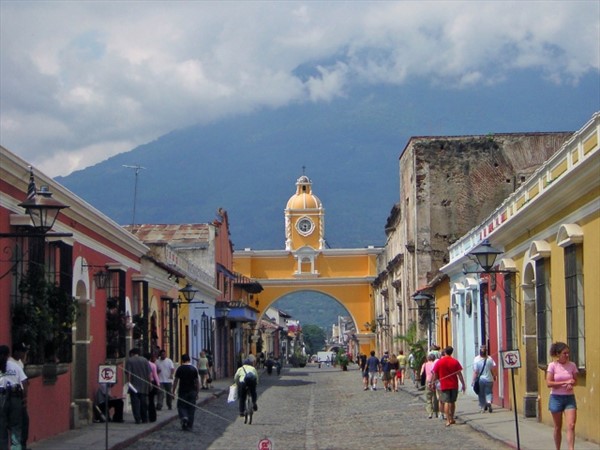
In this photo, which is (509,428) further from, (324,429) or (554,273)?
(324,429)

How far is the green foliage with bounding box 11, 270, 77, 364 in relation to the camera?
14953mm

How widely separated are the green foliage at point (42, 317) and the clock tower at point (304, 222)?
60951 mm

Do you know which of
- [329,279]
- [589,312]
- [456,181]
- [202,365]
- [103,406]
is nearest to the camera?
[589,312]

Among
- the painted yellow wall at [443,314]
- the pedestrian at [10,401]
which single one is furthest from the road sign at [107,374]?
the painted yellow wall at [443,314]

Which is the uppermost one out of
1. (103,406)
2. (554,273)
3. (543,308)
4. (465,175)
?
(465,175)

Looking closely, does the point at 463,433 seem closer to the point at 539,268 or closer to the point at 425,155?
the point at 539,268

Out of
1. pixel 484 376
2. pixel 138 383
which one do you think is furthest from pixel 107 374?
Answer: pixel 484 376

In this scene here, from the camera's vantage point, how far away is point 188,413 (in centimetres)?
1998

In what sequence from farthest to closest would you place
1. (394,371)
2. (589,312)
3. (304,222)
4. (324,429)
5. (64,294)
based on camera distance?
1. (304,222)
2. (394,371)
3. (324,429)
4. (64,294)
5. (589,312)

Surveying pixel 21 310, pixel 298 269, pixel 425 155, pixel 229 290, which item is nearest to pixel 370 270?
pixel 298 269

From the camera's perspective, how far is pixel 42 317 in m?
15.5

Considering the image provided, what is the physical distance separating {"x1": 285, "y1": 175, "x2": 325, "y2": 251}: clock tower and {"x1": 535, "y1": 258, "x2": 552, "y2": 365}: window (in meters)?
58.1

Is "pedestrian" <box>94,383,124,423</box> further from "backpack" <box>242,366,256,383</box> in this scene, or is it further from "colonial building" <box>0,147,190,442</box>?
"backpack" <box>242,366,256,383</box>

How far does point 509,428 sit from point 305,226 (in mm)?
64133
